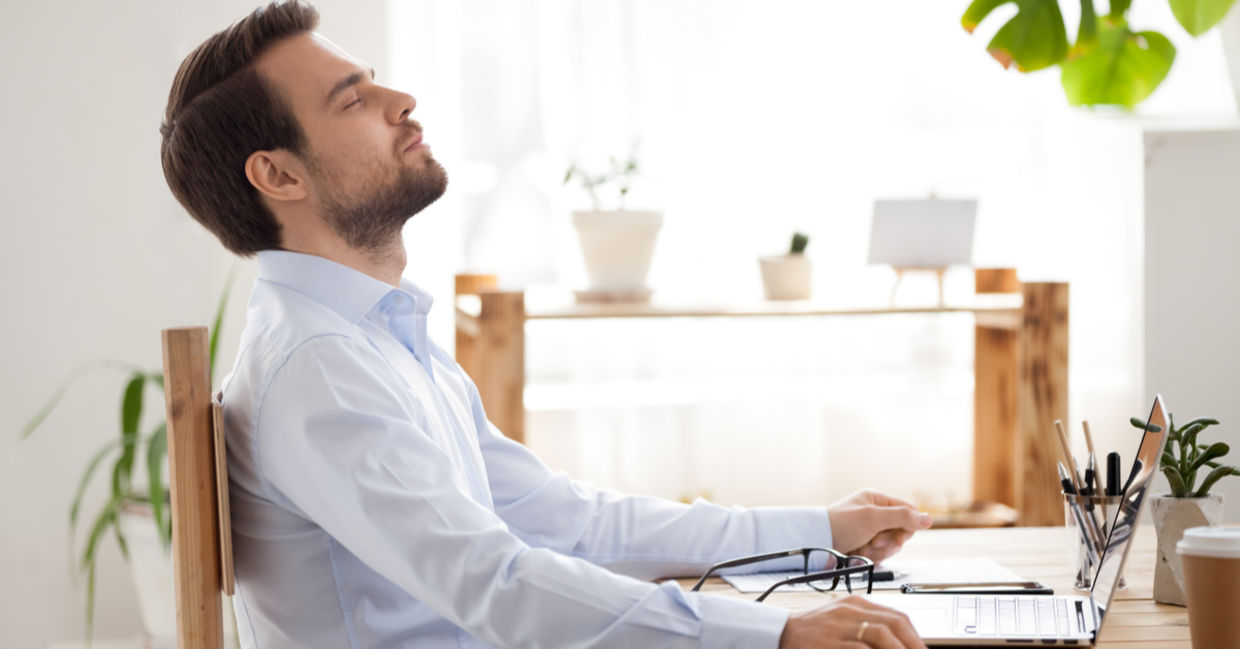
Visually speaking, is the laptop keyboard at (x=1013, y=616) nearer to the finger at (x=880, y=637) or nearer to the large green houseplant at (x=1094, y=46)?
the finger at (x=880, y=637)

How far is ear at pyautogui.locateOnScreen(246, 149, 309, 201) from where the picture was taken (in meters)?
1.20

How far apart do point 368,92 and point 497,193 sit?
1.47 m

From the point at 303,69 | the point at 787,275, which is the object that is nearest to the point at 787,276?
the point at 787,275

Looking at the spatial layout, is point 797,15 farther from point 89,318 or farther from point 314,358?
point 314,358

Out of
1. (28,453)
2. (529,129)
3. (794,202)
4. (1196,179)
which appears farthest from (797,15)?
(28,453)

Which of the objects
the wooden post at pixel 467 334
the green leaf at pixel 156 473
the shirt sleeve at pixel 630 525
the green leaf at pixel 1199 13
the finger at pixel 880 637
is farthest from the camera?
the wooden post at pixel 467 334

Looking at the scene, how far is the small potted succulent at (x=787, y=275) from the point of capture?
2.41 metres

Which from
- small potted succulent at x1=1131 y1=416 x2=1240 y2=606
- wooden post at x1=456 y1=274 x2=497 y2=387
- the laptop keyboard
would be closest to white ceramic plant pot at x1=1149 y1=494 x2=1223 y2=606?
small potted succulent at x1=1131 y1=416 x2=1240 y2=606

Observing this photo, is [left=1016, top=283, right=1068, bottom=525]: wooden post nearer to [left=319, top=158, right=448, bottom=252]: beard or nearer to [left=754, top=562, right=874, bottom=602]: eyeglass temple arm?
[left=754, top=562, right=874, bottom=602]: eyeglass temple arm

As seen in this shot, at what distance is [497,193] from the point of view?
2.72 metres

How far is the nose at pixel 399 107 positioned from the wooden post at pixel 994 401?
5.31ft

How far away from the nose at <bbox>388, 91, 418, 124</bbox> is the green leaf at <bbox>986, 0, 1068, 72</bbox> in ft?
4.17

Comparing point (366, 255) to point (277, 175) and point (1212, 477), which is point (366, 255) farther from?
point (1212, 477)

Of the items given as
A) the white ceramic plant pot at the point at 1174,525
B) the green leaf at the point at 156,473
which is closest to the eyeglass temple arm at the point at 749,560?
the white ceramic plant pot at the point at 1174,525
